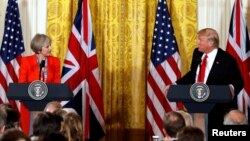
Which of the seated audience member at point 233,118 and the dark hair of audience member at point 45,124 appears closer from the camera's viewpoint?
the dark hair of audience member at point 45,124

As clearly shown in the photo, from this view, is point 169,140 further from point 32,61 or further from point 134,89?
point 134,89

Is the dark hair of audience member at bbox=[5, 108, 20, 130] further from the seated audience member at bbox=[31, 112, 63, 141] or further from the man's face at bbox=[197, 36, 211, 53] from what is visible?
the man's face at bbox=[197, 36, 211, 53]

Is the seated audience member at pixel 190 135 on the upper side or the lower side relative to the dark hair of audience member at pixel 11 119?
upper

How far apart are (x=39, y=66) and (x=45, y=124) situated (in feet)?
11.9

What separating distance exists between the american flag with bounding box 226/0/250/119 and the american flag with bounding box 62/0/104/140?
6.47 feet

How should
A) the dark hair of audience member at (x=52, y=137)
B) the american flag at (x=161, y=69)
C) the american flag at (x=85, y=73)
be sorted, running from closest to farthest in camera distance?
the dark hair of audience member at (x=52, y=137) → the american flag at (x=85, y=73) → the american flag at (x=161, y=69)

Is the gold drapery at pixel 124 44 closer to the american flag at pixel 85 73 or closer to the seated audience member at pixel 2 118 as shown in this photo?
the american flag at pixel 85 73

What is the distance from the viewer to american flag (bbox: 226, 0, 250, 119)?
886 cm

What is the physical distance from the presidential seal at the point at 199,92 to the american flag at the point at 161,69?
105 inches

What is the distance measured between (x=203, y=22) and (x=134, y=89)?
150 cm

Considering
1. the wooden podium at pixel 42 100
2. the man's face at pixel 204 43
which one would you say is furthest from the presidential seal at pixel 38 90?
the man's face at pixel 204 43

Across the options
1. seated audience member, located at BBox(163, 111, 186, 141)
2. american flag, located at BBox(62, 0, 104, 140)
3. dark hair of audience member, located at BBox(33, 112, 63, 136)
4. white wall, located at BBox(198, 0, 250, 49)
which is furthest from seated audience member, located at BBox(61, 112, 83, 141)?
white wall, located at BBox(198, 0, 250, 49)

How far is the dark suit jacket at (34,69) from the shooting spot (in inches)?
326

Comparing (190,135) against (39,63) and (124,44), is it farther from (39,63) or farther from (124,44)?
(124,44)
